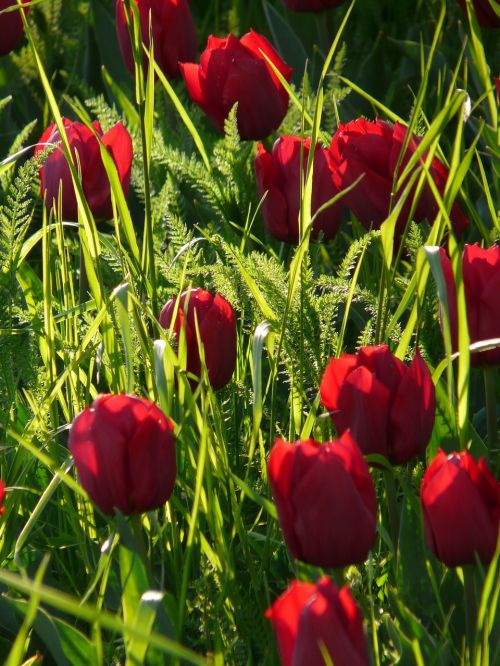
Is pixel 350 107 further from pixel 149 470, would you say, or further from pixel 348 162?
pixel 149 470

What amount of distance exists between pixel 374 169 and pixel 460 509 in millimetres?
419

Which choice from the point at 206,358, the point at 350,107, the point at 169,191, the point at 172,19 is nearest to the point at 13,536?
the point at 206,358

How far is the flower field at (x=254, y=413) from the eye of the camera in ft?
1.75

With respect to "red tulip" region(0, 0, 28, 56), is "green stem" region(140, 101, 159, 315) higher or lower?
lower

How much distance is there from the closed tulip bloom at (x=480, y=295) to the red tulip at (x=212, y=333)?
0.15 metres

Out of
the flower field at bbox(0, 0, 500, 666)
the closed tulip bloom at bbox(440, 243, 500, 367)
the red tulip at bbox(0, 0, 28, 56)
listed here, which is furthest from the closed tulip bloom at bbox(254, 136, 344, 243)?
the red tulip at bbox(0, 0, 28, 56)

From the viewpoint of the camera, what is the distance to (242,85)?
1.06 meters

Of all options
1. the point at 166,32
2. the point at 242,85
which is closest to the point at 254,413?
the point at 242,85

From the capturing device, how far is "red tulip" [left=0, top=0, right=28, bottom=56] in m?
1.37

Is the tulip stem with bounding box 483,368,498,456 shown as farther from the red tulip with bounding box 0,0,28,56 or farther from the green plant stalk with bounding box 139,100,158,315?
the red tulip with bounding box 0,0,28,56

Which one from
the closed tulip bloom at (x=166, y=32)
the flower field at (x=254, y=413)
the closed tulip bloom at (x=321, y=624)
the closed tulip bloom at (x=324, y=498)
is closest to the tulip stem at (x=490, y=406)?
the flower field at (x=254, y=413)

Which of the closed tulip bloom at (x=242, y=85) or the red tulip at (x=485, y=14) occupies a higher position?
the closed tulip bloom at (x=242, y=85)

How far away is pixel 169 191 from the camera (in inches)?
42.2

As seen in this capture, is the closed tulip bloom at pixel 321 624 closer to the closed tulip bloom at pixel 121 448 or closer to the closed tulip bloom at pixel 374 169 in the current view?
the closed tulip bloom at pixel 121 448
